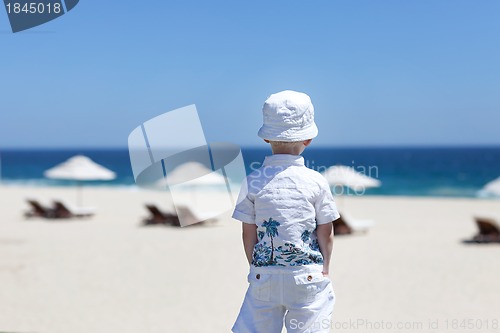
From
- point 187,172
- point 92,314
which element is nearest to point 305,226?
point 92,314

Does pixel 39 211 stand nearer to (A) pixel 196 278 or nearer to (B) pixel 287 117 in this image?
(A) pixel 196 278

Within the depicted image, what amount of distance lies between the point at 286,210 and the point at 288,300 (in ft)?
1.46

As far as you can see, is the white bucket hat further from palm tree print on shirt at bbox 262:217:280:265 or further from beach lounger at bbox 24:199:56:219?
beach lounger at bbox 24:199:56:219

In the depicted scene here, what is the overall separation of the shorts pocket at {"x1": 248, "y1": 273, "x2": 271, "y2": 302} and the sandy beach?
10.3 ft

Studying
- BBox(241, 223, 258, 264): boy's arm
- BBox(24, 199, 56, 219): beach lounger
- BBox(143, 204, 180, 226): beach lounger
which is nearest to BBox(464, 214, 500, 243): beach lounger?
BBox(143, 204, 180, 226): beach lounger

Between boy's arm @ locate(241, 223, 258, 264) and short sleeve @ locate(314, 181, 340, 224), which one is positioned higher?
short sleeve @ locate(314, 181, 340, 224)

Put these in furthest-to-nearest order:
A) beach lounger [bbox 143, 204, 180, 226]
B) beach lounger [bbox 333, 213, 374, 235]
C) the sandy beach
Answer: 1. beach lounger [bbox 143, 204, 180, 226]
2. beach lounger [bbox 333, 213, 374, 235]
3. the sandy beach

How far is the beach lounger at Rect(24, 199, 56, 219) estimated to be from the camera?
58.5 ft

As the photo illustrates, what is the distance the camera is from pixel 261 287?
10.5 ft

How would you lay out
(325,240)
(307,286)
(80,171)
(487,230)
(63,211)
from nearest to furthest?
(307,286)
(325,240)
(487,230)
(63,211)
(80,171)

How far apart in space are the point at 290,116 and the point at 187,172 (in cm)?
1456

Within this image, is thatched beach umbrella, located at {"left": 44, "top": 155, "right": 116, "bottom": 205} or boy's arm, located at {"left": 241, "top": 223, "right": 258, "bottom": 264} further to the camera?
thatched beach umbrella, located at {"left": 44, "top": 155, "right": 116, "bottom": 205}

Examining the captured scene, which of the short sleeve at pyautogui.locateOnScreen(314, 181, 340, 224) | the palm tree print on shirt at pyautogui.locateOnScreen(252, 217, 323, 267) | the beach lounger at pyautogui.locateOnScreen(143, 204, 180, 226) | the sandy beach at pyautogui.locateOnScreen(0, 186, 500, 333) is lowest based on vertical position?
the beach lounger at pyautogui.locateOnScreen(143, 204, 180, 226)

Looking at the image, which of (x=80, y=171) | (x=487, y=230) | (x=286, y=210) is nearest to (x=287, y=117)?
(x=286, y=210)
